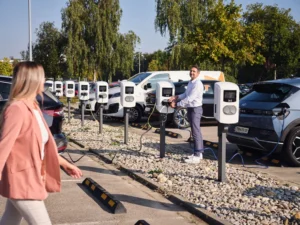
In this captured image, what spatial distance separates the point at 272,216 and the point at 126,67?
34956 mm

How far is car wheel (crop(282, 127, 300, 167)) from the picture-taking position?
768 cm

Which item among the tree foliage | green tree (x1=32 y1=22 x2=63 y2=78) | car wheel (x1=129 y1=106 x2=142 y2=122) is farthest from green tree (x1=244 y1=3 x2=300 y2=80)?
car wheel (x1=129 y1=106 x2=142 y2=122)

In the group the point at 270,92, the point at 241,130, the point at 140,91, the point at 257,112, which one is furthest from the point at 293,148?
the point at 140,91

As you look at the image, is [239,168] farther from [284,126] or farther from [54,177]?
[54,177]

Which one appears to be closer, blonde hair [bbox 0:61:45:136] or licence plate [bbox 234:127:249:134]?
blonde hair [bbox 0:61:45:136]

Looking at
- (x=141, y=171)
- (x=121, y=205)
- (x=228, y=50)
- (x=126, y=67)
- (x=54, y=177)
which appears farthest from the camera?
(x=126, y=67)

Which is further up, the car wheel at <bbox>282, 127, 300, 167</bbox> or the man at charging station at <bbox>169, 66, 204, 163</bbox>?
the man at charging station at <bbox>169, 66, 204, 163</bbox>

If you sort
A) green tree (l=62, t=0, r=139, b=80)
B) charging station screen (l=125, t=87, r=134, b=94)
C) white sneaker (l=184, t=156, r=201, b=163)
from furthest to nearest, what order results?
green tree (l=62, t=0, r=139, b=80), charging station screen (l=125, t=87, r=134, b=94), white sneaker (l=184, t=156, r=201, b=163)

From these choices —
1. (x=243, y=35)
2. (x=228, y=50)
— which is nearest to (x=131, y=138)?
(x=228, y=50)

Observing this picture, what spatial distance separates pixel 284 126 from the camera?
764cm

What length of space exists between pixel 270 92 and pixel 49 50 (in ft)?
105

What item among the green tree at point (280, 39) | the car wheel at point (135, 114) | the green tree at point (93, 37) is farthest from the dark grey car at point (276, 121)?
the green tree at point (280, 39)

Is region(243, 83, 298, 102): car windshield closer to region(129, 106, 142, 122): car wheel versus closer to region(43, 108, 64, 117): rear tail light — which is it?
region(43, 108, 64, 117): rear tail light

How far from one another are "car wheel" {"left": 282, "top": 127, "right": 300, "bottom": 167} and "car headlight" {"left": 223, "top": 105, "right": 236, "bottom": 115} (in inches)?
75.0
